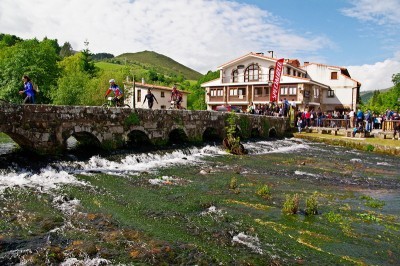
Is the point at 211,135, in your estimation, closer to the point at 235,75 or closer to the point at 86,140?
the point at 86,140

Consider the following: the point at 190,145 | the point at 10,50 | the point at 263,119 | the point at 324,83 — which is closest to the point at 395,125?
the point at 263,119

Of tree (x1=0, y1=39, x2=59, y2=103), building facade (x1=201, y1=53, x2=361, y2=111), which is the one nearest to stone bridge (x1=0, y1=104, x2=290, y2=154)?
building facade (x1=201, y1=53, x2=361, y2=111)

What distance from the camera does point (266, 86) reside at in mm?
51781

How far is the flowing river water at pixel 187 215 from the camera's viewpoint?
5.94 m

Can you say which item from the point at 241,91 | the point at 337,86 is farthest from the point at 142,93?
the point at 337,86

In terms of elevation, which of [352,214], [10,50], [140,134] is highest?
[10,50]

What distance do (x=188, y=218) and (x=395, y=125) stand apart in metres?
24.2

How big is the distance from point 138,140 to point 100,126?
3.52 m

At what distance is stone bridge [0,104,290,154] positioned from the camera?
11894 mm

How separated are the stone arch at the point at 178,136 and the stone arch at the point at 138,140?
232 centimetres

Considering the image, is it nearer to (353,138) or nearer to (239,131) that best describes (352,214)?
(239,131)

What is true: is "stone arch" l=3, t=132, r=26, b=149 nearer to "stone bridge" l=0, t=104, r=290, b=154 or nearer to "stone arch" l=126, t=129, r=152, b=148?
"stone bridge" l=0, t=104, r=290, b=154

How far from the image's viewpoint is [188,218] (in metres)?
7.78

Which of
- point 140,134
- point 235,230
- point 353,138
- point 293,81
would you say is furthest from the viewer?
point 293,81
